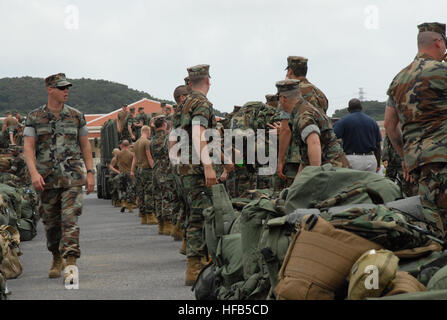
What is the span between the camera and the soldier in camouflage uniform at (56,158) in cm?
859

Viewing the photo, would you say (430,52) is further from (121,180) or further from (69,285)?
(121,180)

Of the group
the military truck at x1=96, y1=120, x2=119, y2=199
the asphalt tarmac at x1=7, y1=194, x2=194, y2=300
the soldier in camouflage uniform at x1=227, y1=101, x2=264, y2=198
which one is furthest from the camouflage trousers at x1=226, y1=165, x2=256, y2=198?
the military truck at x1=96, y1=120, x2=119, y2=199

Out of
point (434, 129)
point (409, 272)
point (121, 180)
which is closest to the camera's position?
point (409, 272)

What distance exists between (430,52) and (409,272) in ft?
10.3

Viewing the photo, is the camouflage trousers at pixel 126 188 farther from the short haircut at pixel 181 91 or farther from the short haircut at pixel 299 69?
the short haircut at pixel 299 69

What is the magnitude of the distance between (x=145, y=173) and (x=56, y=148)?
25.0 feet

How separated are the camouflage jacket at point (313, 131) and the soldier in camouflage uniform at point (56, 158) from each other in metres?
2.46

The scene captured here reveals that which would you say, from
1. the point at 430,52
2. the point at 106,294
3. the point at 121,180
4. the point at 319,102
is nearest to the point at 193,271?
the point at 106,294

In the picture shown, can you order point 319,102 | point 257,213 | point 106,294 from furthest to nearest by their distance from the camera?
point 319,102 → point 106,294 → point 257,213

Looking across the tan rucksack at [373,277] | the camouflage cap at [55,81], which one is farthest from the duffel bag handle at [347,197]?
the camouflage cap at [55,81]

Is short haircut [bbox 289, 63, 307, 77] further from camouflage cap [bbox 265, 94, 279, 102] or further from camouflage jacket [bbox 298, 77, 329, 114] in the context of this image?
camouflage cap [bbox 265, 94, 279, 102]

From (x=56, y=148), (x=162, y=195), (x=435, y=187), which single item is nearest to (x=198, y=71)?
(x=56, y=148)

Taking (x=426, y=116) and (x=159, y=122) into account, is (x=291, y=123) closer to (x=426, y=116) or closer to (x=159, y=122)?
(x=426, y=116)
